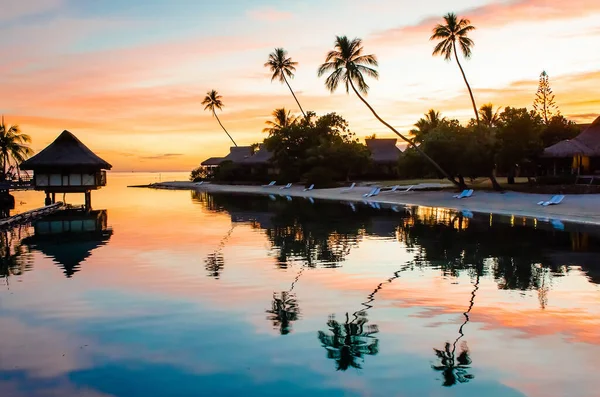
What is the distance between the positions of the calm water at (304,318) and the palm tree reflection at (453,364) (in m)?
0.02

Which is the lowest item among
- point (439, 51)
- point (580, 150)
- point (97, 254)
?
point (97, 254)

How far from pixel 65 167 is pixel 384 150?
1571 inches

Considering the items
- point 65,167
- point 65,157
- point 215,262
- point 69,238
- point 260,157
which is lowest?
point 69,238

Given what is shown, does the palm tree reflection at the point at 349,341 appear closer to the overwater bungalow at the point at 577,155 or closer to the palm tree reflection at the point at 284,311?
the palm tree reflection at the point at 284,311

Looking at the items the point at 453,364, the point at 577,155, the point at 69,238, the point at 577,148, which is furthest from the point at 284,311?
the point at 577,148

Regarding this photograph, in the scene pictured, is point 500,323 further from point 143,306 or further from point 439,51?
point 439,51

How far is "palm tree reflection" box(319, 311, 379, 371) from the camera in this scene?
7358mm

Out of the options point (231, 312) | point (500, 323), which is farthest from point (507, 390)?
point (231, 312)

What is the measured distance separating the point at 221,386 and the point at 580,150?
123 ft

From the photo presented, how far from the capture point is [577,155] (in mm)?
38469

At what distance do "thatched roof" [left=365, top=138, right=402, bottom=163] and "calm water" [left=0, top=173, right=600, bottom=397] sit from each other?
159 ft

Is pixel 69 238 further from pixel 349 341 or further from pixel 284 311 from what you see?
pixel 349 341

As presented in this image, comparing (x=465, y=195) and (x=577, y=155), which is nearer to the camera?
(x=465, y=195)

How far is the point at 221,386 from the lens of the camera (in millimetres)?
6535
